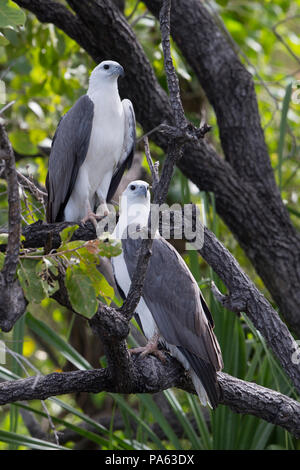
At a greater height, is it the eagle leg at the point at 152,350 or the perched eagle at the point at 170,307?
the perched eagle at the point at 170,307

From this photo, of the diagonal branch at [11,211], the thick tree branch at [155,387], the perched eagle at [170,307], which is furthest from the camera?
the perched eagle at [170,307]

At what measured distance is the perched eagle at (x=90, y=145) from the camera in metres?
3.41

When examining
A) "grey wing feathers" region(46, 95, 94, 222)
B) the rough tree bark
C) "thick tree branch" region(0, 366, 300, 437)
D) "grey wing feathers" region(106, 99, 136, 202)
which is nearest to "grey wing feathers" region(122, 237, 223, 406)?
"thick tree branch" region(0, 366, 300, 437)

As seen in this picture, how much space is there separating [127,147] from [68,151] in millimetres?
370

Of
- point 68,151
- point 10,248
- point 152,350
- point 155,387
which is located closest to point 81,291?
point 10,248

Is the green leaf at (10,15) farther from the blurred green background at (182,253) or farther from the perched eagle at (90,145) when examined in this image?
the perched eagle at (90,145)

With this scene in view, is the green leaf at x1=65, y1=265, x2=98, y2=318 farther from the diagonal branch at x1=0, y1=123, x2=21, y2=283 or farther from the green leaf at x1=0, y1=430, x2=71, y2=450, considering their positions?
the green leaf at x1=0, y1=430, x2=71, y2=450

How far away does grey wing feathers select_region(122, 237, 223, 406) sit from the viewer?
275 centimetres

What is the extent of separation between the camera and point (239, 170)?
4.16 m

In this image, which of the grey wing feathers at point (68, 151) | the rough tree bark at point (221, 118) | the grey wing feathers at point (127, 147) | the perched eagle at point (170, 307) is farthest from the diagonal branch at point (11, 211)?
the rough tree bark at point (221, 118)

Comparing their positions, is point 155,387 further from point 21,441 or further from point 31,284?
point 21,441

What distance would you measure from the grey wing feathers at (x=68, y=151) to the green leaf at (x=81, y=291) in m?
1.68
